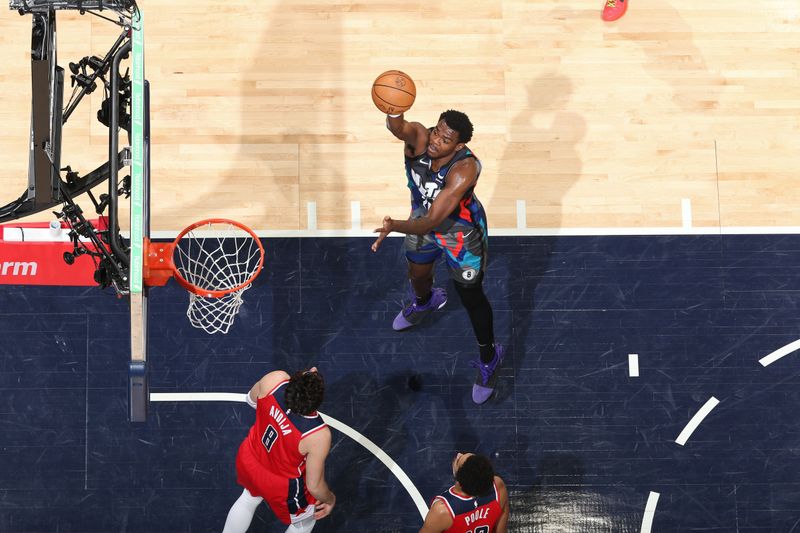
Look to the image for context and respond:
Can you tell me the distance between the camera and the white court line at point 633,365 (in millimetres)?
7844

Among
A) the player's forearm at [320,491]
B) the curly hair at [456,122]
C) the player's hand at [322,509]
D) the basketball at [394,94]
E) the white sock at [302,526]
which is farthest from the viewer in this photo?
the white sock at [302,526]


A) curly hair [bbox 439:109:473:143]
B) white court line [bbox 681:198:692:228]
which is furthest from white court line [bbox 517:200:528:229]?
curly hair [bbox 439:109:473:143]

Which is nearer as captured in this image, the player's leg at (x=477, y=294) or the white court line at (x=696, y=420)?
the player's leg at (x=477, y=294)

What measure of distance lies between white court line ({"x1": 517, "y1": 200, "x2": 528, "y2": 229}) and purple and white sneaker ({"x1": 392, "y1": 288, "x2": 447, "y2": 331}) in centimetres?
102

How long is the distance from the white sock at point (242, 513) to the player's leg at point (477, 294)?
2148 mm

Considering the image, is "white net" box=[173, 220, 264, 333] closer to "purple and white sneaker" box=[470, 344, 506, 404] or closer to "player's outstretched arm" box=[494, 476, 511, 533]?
"purple and white sneaker" box=[470, 344, 506, 404]

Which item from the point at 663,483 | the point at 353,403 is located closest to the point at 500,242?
the point at 353,403

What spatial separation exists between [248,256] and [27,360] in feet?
6.96

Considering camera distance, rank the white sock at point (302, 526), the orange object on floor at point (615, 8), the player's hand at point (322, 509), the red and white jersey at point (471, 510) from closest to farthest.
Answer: the red and white jersey at point (471, 510)
the player's hand at point (322, 509)
the white sock at point (302, 526)
the orange object on floor at point (615, 8)

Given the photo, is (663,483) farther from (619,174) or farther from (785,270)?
(619,174)

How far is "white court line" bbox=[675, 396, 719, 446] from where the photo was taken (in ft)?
25.3

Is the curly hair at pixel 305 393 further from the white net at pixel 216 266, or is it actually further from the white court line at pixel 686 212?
the white court line at pixel 686 212

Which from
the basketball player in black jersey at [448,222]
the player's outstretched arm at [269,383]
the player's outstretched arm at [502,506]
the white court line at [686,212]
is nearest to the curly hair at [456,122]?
the basketball player in black jersey at [448,222]

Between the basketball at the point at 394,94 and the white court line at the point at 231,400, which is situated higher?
the basketball at the point at 394,94
